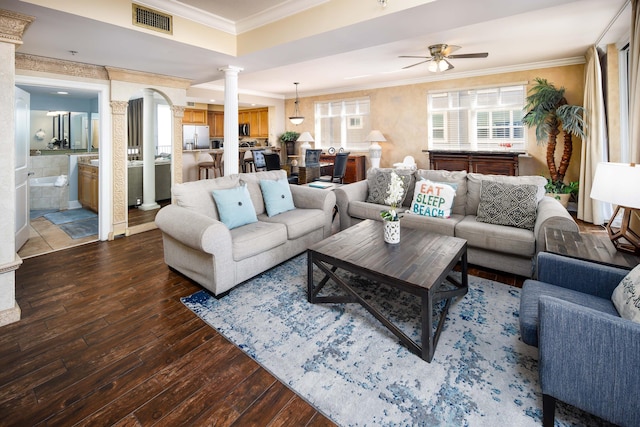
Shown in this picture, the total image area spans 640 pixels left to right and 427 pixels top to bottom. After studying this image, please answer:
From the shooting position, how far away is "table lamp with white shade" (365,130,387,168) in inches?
302

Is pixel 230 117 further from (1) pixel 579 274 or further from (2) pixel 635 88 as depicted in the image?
(2) pixel 635 88

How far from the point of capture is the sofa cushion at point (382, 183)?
416 cm

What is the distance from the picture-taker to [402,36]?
10.5 feet

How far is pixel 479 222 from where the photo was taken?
3.38 metres

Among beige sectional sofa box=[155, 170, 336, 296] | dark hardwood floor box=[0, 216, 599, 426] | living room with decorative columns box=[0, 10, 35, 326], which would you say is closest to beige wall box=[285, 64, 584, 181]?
dark hardwood floor box=[0, 216, 599, 426]

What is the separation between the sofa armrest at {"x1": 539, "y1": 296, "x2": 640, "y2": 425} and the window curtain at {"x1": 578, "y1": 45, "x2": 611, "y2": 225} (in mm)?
4523

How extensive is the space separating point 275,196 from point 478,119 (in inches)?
203

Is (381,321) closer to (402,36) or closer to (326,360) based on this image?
(326,360)

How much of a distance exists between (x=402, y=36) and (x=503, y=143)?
14.2ft

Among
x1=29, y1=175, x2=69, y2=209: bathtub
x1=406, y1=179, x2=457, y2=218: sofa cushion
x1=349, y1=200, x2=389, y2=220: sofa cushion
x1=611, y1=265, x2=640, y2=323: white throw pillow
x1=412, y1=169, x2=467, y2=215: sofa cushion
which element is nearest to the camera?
x1=611, y1=265, x2=640, y2=323: white throw pillow

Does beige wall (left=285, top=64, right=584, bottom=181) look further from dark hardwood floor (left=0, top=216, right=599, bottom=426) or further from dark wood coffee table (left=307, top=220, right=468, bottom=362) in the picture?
dark wood coffee table (left=307, top=220, right=468, bottom=362)

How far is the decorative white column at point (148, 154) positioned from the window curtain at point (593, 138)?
735cm

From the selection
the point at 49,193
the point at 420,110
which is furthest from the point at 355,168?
the point at 49,193

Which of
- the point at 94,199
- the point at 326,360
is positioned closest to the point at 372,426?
the point at 326,360
